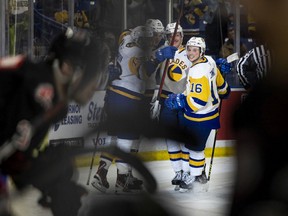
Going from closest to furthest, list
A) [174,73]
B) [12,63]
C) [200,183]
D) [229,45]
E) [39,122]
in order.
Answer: [39,122] < [12,63] < [200,183] < [174,73] < [229,45]

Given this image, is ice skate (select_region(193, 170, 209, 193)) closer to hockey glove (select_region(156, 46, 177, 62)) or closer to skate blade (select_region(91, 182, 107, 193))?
hockey glove (select_region(156, 46, 177, 62))

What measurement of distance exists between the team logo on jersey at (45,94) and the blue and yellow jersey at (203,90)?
18.6 ft

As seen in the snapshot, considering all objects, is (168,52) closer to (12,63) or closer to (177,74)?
(177,74)

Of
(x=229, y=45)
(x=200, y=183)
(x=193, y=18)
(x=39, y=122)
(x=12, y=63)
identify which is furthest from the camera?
(x=229, y=45)

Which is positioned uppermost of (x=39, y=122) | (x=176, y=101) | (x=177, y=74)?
(x=39, y=122)

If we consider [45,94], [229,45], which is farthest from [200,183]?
[45,94]

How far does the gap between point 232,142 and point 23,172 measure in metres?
0.50

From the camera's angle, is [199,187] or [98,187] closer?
[98,187]

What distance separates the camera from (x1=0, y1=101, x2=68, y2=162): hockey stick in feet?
4.51

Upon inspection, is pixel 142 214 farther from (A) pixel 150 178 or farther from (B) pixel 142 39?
(B) pixel 142 39

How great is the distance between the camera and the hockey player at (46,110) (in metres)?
1.37

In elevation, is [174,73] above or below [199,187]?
above

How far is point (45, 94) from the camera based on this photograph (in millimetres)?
1423

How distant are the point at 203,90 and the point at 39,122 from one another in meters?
5.86
